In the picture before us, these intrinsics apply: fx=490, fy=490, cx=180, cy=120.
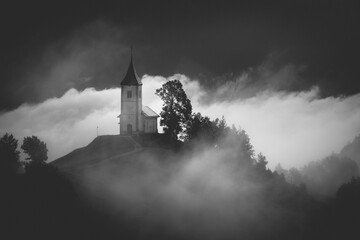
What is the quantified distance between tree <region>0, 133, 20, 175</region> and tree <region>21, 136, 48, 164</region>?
2247mm

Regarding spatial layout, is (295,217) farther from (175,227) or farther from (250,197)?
(175,227)

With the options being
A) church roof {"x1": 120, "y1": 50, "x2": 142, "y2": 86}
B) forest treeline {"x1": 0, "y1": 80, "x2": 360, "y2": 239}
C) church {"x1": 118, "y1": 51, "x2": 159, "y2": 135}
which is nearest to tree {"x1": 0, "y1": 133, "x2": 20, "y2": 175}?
forest treeline {"x1": 0, "y1": 80, "x2": 360, "y2": 239}

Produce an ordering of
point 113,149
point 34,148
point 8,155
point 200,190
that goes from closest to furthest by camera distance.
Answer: point 8,155
point 200,190
point 113,149
point 34,148

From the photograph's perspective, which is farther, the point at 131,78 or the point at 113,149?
the point at 131,78

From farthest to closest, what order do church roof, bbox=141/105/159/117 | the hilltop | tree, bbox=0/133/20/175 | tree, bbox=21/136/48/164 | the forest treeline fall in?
1. church roof, bbox=141/105/159/117
2. tree, bbox=21/136/48/164
3. the hilltop
4. tree, bbox=0/133/20/175
5. the forest treeline

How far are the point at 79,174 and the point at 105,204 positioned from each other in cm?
844

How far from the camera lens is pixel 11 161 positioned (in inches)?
3265

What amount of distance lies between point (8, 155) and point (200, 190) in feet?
110

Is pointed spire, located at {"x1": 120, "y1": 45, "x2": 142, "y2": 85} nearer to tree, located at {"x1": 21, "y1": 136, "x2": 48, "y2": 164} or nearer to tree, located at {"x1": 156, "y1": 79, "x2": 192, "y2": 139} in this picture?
tree, located at {"x1": 156, "y1": 79, "x2": 192, "y2": 139}

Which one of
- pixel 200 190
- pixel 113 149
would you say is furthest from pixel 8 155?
pixel 200 190

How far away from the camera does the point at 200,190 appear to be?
86.0 meters

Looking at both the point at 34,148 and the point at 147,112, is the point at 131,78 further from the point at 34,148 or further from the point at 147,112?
the point at 34,148

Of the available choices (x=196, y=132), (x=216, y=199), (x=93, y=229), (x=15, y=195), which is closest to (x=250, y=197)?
(x=216, y=199)

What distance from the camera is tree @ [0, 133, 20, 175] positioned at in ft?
252
